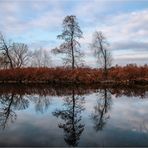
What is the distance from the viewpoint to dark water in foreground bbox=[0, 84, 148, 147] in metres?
10.7

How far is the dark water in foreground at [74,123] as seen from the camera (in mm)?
10719

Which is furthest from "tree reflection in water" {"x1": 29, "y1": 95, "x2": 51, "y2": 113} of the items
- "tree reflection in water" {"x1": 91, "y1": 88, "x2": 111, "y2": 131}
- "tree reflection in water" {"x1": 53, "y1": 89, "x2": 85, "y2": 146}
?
"tree reflection in water" {"x1": 91, "y1": 88, "x2": 111, "y2": 131}

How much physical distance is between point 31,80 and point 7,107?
71.7ft

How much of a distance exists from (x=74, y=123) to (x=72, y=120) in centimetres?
77

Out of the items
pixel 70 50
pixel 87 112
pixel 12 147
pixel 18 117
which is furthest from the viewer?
pixel 70 50

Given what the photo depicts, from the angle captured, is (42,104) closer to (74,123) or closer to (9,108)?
(9,108)

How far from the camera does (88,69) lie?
39.4 metres

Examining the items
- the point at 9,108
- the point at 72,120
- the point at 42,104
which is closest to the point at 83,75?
the point at 42,104

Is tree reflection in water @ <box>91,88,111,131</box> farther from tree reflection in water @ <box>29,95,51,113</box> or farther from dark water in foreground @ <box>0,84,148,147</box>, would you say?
tree reflection in water @ <box>29,95,51,113</box>

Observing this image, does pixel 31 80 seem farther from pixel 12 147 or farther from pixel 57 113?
pixel 12 147

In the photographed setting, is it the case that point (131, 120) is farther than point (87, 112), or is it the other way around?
point (87, 112)

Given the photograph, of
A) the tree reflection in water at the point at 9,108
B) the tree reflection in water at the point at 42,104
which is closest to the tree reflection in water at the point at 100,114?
the tree reflection in water at the point at 42,104

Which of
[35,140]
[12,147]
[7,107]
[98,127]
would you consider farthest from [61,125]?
[7,107]

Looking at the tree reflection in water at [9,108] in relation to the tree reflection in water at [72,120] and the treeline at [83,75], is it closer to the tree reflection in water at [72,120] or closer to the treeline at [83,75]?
the tree reflection in water at [72,120]
